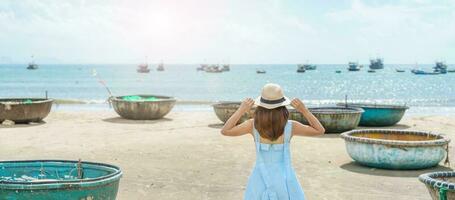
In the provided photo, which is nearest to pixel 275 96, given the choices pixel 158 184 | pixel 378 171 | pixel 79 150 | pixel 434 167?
pixel 158 184

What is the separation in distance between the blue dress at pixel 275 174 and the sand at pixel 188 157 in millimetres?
3899

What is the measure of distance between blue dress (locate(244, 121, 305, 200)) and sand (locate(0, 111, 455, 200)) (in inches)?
154

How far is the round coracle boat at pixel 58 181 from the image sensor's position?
6238 millimetres

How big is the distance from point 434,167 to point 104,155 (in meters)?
6.69

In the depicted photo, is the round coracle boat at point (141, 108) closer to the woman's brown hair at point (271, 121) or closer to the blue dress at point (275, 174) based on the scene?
the blue dress at point (275, 174)

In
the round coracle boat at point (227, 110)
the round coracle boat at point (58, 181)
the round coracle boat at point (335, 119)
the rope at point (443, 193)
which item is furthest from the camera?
the round coracle boat at point (227, 110)

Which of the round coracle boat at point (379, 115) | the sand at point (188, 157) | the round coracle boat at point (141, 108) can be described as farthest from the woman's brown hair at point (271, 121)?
the round coracle boat at point (141, 108)

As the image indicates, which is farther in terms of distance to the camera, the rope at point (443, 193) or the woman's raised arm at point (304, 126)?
the rope at point (443, 193)

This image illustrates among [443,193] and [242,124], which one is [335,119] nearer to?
[443,193]

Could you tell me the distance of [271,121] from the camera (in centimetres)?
463

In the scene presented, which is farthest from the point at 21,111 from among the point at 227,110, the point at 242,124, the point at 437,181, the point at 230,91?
the point at 230,91

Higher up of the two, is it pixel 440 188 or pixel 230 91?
pixel 440 188

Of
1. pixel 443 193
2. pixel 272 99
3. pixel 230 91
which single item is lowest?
pixel 230 91

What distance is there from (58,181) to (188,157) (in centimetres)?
621
